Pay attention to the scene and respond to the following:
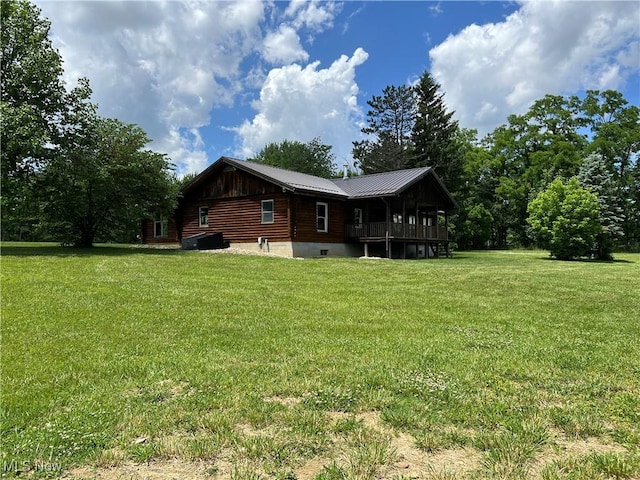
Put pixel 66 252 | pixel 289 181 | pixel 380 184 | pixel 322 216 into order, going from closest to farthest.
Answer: pixel 66 252
pixel 289 181
pixel 322 216
pixel 380 184

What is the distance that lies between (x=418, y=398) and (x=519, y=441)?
93cm

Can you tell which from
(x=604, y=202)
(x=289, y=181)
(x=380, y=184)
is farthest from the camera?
(x=604, y=202)

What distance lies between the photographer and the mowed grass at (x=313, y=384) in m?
2.93

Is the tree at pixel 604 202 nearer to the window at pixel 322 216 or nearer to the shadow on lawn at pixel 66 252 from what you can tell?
the window at pixel 322 216

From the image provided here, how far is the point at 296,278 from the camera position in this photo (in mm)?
12000

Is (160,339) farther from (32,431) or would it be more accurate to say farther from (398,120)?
(398,120)

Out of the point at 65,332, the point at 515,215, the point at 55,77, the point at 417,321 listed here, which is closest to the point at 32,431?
the point at 65,332

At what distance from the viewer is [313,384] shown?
4.16 metres

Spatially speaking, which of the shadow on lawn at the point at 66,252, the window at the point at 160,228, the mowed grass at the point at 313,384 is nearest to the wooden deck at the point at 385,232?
the shadow on lawn at the point at 66,252

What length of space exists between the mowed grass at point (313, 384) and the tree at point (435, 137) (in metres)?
33.8

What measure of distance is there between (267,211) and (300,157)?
3880 cm

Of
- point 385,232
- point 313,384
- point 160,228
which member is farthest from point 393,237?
point 313,384

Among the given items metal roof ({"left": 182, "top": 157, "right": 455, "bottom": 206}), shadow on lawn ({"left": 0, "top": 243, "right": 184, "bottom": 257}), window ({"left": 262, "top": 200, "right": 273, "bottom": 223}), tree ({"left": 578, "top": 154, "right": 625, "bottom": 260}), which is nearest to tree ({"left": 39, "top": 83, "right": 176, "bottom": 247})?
shadow on lawn ({"left": 0, "top": 243, "right": 184, "bottom": 257})

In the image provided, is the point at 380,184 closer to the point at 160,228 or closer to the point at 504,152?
the point at 160,228
